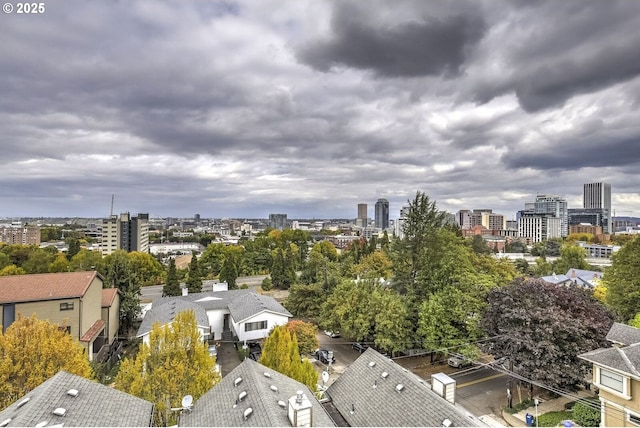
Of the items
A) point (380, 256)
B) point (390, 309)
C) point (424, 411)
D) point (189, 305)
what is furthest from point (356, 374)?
point (380, 256)

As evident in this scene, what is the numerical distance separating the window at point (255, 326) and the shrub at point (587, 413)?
71.8 ft

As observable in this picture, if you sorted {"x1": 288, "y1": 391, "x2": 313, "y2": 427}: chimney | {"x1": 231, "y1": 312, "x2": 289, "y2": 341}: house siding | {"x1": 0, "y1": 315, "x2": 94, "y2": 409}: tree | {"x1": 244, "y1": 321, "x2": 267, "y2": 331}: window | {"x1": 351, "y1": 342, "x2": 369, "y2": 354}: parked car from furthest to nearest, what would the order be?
{"x1": 244, "y1": 321, "x2": 267, "y2": 331}: window → {"x1": 231, "y1": 312, "x2": 289, "y2": 341}: house siding → {"x1": 351, "y1": 342, "x2": 369, "y2": 354}: parked car → {"x1": 0, "y1": 315, "x2": 94, "y2": 409}: tree → {"x1": 288, "y1": 391, "x2": 313, "y2": 427}: chimney

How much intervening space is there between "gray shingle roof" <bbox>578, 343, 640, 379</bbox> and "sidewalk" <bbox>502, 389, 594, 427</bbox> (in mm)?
5244

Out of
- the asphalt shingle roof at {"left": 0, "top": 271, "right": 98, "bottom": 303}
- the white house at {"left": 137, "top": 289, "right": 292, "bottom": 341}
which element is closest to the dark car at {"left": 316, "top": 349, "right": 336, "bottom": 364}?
the white house at {"left": 137, "top": 289, "right": 292, "bottom": 341}

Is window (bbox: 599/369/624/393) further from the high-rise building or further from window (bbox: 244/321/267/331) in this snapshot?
the high-rise building

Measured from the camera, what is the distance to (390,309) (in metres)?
26.2

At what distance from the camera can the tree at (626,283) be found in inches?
1060

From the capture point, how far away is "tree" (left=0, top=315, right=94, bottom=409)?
13680mm

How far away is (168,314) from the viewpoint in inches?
1152

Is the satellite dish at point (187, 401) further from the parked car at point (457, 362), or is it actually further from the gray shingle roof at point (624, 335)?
the gray shingle roof at point (624, 335)

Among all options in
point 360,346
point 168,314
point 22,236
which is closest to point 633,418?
point 360,346

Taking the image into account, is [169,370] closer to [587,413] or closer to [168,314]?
[168,314]

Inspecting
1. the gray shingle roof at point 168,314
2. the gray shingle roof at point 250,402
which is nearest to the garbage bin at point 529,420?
the gray shingle roof at point 250,402

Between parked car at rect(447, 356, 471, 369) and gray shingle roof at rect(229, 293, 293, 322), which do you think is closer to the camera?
parked car at rect(447, 356, 471, 369)
